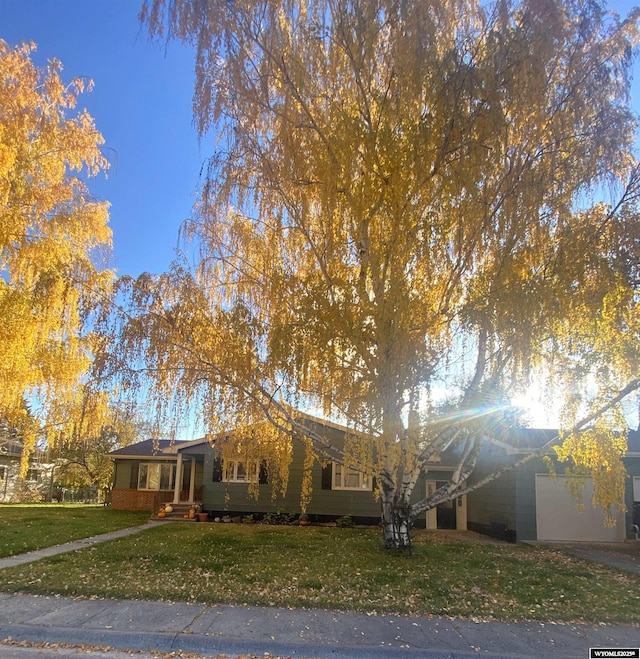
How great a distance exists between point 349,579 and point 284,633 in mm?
2444

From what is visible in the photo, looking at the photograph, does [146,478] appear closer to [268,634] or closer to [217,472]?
[217,472]

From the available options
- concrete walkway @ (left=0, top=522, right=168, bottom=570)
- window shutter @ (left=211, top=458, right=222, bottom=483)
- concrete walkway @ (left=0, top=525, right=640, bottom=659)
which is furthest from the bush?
concrete walkway @ (left=0, top=525, right=640, bottom=659)

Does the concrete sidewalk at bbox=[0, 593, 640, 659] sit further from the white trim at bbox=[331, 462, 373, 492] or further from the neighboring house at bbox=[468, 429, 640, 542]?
the white trim at bbox=[331, 462, 373, 492]

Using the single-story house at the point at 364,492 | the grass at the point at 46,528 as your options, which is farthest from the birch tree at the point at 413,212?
the grass at the point at 46,528

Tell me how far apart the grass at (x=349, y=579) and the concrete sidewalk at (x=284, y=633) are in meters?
0.36

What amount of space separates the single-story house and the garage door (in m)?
0.03

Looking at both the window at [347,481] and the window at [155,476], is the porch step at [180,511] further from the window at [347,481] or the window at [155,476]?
the window at [347,481]

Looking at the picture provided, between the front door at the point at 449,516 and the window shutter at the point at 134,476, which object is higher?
the window shutter at the point at 134,476

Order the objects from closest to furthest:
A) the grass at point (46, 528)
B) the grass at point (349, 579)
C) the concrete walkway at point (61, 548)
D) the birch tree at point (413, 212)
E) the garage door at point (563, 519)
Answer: the grass at point (349, 579) < the birch tree at point (413, 212) < the concrete walkway at point (61, 548) < the grass at point (46, 528) < the garage door at point (563, 519)

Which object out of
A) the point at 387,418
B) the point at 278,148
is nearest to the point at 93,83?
the point at 278,148

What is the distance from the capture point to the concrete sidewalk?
205 inches

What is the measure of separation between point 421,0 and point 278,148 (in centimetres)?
302

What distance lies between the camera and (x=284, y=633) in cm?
557

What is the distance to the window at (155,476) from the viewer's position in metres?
22.7
